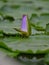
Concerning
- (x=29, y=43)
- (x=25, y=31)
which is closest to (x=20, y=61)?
(x=29, y=43)

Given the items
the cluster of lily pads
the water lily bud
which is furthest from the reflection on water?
the water lily bud

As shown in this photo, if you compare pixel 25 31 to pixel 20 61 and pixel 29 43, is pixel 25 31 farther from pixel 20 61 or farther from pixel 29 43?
pixel 20 61

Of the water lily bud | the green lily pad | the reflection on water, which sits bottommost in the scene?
the reflection on water

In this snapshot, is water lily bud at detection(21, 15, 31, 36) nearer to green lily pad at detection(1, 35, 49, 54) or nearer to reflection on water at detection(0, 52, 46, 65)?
green lily pad at detection(1, 35, 49, 54)

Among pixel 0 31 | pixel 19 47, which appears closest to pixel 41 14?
pixel 0 31

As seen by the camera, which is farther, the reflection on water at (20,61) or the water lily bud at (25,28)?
the water lily bud at (25,28)

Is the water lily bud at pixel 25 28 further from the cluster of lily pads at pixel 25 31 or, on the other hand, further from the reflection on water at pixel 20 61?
the reflection on water at pixel 20 61

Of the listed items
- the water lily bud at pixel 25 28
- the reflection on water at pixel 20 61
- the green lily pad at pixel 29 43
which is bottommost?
the reflection on water at pixel 20 61

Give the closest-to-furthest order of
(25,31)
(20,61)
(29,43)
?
(20,61) < (29,43) < (25,31)

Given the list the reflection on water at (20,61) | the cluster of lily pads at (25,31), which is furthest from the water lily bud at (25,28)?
the reflection on water at (20,61)
